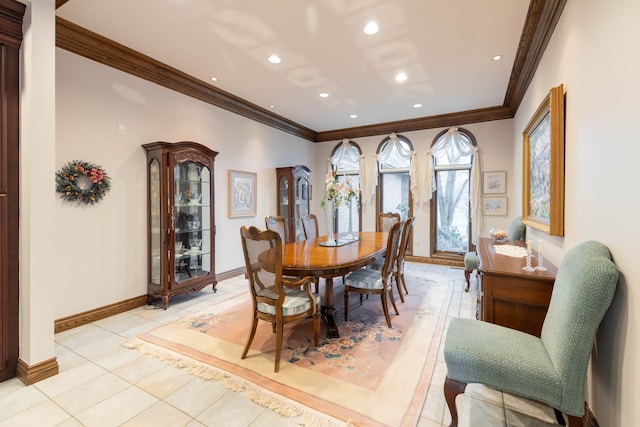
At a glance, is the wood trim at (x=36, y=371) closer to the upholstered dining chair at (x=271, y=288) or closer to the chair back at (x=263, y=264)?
the upholstered dining chair at (x=271, y=288)

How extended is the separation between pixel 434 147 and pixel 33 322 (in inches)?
239

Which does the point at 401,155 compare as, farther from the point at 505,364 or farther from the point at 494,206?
the point at 505,364

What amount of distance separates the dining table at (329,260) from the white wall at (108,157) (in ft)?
6.26

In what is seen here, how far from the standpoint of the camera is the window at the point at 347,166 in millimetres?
6688

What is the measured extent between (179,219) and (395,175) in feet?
14.7

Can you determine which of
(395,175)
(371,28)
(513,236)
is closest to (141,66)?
(371,28)

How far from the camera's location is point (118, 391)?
1.96 meters

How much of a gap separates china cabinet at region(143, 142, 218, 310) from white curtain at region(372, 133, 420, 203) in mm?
3658

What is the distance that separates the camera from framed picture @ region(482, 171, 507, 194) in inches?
207

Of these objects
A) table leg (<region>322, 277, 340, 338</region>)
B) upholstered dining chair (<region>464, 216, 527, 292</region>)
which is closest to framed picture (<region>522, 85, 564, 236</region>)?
upholstered dining chair (<region>464, 216, 527, 292</region>)

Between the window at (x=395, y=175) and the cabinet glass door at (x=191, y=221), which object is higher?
the window at (x=395, y=175)

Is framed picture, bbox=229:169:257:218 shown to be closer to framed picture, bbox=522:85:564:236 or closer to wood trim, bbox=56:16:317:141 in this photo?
wood trim, bbox=56:16:317:141

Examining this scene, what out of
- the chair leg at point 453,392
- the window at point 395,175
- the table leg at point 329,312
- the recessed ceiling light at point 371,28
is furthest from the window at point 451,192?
the chair leg at point 453,392

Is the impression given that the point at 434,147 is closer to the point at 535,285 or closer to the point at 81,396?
the point at 535,285
